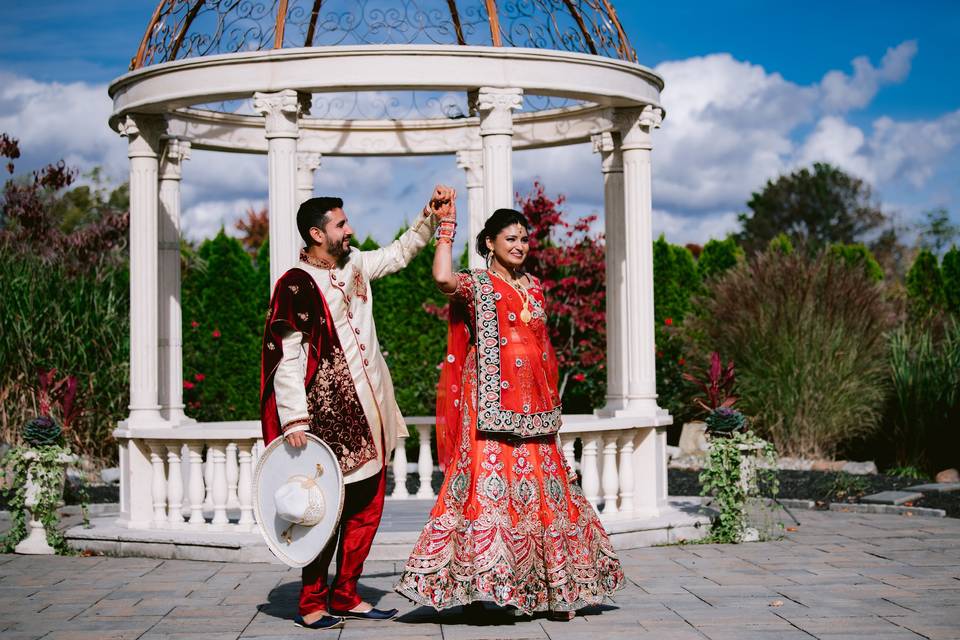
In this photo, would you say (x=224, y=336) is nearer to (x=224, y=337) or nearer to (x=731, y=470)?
(x=224, y=337)

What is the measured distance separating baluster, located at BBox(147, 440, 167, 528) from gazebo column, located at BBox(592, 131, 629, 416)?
10.9 feet

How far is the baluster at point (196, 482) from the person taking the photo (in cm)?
809

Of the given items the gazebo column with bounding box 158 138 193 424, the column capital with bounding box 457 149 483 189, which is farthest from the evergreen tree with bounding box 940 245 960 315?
the gazebo column with bounding box 158 138 193 424

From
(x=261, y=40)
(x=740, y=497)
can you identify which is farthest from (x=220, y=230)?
(x=740, y=497)

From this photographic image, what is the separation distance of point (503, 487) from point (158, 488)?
11.6ft

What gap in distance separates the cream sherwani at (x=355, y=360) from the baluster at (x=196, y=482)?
2.76 metres

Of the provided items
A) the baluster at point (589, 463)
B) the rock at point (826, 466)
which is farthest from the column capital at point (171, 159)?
the rock at point (826, 466)

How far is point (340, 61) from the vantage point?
7.86 meters

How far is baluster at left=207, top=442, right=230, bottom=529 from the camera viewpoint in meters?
8.07

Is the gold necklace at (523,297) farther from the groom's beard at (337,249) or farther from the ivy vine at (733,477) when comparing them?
the ivy vine at (733,477)

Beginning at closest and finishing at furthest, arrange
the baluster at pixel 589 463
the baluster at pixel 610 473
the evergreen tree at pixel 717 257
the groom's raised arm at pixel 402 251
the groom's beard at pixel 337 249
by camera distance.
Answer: the groom's beard at pixel 337 249 < the groom's raised arm at pixel 402 251 < the baluster at pixel 589 463 < the baluster at pixel 610 473 < the evergreen tree at pixel 717 257

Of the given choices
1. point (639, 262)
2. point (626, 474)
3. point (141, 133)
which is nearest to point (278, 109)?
point (141, 133)

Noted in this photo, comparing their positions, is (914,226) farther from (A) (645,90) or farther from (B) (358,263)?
(B) (358,263)

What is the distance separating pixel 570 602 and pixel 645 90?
174 inches
